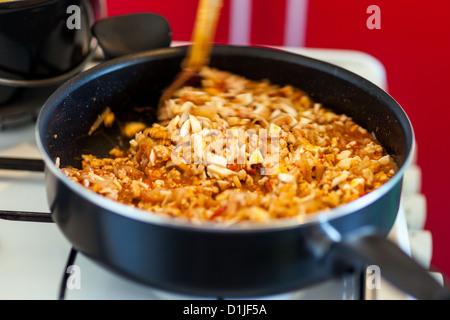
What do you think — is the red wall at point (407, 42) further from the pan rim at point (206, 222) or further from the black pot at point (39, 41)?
the pan rim at point (206, 222)

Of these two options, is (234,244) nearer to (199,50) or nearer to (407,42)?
(199,50)

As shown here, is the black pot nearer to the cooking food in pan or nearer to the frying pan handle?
the cooking food in pan

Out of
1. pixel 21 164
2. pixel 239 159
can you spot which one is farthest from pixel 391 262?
pixel 21 164

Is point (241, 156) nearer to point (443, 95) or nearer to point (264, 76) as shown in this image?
point (264, 76)

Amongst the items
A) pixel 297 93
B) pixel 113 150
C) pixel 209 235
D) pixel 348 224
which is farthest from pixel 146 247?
pixel 297 93

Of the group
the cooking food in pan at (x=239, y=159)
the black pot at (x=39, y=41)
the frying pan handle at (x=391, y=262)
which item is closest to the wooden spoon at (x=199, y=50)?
the cooking food in pan at (x=239, y=159)

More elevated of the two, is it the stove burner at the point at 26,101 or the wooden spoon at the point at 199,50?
the wooden spoon at the point at 199,50
